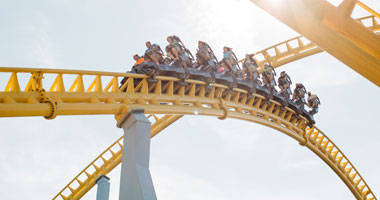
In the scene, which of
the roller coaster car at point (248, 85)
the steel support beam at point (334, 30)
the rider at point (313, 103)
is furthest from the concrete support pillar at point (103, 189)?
the steel support beam at point (334, 30)

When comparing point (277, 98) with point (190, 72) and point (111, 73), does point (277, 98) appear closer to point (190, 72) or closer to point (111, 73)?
point (190, 72)

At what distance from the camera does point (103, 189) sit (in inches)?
326

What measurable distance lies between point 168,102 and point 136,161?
2.72 metres

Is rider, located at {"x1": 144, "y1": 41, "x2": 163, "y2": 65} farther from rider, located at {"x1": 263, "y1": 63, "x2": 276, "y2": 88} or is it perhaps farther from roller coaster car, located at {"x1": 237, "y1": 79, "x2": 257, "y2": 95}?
rider, located at {"x1": 263, "y1": 63, "x2": 276, "y2": 88}

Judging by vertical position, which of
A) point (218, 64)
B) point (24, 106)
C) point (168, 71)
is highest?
point (218, 64)

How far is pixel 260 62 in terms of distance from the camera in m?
10.9

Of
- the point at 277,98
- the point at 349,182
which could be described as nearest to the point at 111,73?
the point at 277,98

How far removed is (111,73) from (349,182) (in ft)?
31.4

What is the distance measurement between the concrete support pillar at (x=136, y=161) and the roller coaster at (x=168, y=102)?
918 millimetres

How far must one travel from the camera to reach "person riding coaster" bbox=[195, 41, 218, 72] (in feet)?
26.2

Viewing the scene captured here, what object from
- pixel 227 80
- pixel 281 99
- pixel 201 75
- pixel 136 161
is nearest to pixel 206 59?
pixel 201 75

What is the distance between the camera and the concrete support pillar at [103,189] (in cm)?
818

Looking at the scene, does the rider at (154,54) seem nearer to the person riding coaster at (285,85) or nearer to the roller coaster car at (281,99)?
the roller coaster car at (281,99)

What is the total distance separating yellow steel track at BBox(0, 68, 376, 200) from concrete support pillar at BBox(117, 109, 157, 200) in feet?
3.01
